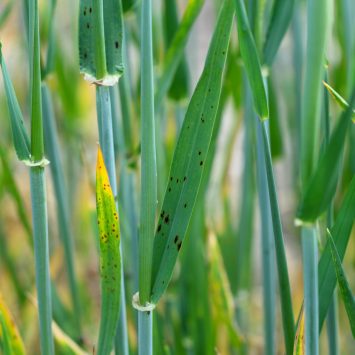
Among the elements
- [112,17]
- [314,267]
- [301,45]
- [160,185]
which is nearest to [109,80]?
[112,17]

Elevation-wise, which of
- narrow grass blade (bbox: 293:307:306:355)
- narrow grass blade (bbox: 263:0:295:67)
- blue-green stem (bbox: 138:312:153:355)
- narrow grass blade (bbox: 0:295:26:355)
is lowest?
narrow grass blade (bbox: 0:295:26:355)

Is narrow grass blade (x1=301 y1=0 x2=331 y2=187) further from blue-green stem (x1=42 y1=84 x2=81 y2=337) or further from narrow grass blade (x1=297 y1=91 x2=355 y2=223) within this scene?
blue-green stem (x1=42 y1=84 x2=81 y2=337)

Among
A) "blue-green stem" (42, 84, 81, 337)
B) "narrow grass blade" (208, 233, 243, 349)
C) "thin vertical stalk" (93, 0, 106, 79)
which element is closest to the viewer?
"thin vertical stalk" (93, 0, 106, 79)

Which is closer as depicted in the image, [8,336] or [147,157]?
[147,157]

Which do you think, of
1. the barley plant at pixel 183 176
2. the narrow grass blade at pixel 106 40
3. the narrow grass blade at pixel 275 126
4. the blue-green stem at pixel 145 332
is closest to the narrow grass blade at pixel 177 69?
the barley plant at pixel 183 176

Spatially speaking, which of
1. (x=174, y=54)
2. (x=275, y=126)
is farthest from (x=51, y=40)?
(x=275, y=126)

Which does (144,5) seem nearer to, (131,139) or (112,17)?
(112,17)

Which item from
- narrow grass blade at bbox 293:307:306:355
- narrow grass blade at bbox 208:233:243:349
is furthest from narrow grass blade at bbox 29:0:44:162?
narrow grass blade at bbox 208:233:243:349

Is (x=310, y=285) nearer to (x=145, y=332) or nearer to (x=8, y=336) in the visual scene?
(x=145, y=332)
